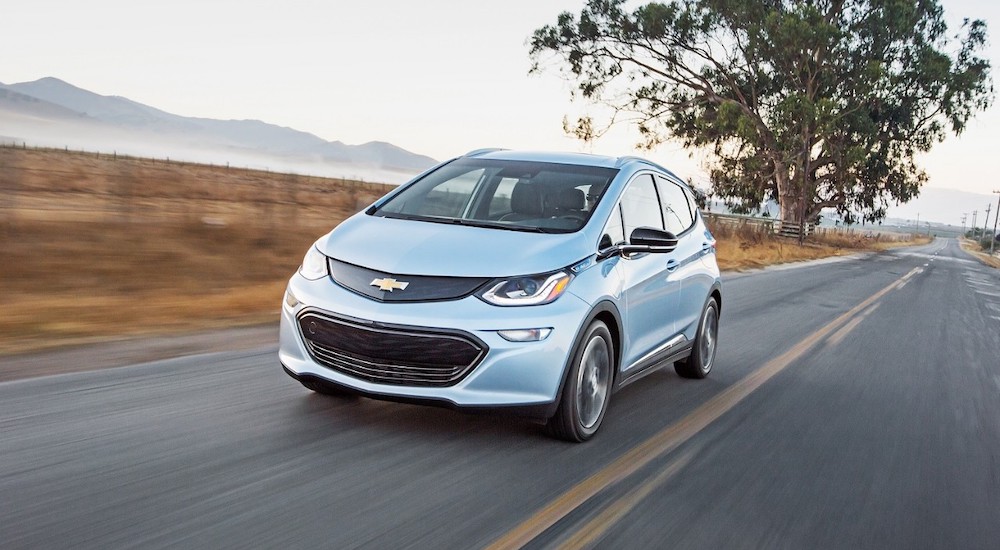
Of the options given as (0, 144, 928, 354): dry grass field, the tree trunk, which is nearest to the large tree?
the tree trunk

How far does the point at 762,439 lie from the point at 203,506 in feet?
11.5

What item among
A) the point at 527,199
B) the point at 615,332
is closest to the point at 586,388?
the point at 615,332

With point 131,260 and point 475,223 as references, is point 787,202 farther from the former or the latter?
point 475,223

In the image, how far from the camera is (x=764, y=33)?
136ft

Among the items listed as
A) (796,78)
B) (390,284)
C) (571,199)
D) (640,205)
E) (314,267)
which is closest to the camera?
(390,284)

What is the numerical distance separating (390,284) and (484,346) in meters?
0.56

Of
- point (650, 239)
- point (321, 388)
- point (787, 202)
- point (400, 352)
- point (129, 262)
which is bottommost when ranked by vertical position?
point (129, 262)

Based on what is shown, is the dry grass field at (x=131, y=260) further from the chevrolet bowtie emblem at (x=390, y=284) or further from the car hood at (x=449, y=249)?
the chevrolet bowtie emblem at (x=390, y=284)

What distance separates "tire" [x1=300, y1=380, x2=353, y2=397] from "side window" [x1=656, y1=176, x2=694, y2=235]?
2637mm

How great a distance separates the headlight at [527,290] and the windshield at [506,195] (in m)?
0.61

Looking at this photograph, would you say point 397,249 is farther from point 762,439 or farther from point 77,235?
point 77,235

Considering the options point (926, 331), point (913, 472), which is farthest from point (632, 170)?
point (926, 331)

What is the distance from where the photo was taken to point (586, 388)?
5.41 meters

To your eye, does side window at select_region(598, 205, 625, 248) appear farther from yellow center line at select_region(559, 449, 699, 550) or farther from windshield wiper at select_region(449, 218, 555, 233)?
yellow center line at select_region(559, 449, 699, 550)
